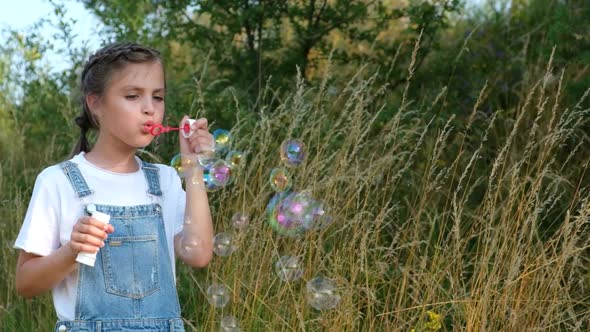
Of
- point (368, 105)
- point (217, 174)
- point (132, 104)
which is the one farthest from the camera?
point (368, 105)

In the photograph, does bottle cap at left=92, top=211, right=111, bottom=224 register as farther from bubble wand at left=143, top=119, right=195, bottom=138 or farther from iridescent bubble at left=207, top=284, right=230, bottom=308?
iridescent bubble at left=207, top=284, right=230, bottom=308

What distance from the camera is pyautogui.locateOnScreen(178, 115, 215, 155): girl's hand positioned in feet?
8.54

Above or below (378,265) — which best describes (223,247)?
above

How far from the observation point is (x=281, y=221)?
145 inches

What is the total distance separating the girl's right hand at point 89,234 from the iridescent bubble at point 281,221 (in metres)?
1.52

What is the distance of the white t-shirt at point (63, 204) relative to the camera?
2.44 meters

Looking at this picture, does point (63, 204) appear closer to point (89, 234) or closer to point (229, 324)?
point (89, 234)

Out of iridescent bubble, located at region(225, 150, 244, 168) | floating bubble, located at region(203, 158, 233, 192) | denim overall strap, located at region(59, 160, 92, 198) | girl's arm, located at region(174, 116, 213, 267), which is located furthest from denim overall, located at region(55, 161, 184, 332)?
iridescent bubble, located at region(225, 150, 244, 168)

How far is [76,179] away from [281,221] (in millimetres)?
1332

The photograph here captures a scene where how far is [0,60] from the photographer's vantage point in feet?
23.1

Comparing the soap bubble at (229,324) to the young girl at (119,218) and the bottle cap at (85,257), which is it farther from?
the bottle cap at (85,257)

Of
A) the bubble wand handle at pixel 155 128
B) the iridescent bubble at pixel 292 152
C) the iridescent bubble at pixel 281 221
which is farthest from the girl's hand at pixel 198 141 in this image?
the iridescent bubble at pixel 292 152

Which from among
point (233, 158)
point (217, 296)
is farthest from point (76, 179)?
point (217, 296)

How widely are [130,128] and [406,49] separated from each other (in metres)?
3.51
